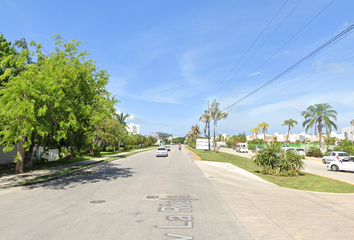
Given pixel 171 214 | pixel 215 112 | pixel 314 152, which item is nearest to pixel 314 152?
pixel 314 152

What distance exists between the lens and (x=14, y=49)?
22125 mm

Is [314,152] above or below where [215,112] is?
below

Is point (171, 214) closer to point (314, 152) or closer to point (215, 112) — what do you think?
point (314, 152)

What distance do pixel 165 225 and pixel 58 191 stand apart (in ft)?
23.5

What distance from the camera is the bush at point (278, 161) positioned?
17719 millimetres

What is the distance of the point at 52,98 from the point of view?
13094 mm

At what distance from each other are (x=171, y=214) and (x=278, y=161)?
13015 mm

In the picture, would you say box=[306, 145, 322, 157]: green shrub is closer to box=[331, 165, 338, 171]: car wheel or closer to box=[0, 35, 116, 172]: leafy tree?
box=[331, 165, 338, 171]: car wheel

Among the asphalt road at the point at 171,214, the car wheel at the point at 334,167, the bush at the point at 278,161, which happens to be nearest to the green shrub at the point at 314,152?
the car wheel at the point at 334,167

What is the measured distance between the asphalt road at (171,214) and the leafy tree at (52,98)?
10.9ft

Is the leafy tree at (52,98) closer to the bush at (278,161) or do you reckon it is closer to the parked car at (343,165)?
the bush at (278,161)

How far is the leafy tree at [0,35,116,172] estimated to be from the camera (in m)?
12.1

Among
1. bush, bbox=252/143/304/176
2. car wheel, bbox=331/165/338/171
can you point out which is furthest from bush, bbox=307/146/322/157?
bush, bbox=252/143/304/176

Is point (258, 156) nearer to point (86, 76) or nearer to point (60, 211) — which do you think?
point (86, 76)
